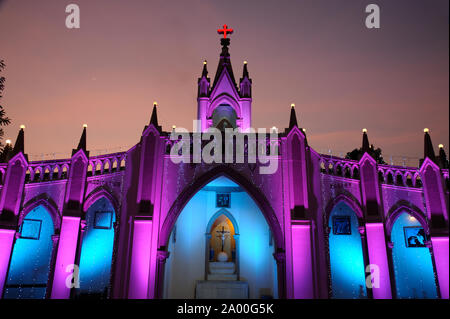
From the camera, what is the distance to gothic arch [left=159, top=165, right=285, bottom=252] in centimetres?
1592

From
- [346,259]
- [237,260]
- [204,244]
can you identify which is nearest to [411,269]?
[346,259]

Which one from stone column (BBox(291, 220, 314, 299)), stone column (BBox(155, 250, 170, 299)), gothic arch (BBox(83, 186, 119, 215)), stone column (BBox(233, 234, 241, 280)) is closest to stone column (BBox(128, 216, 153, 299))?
stone column (BBox(155, 250, 170, 299))

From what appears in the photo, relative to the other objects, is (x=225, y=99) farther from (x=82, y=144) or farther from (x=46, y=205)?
(x=46, y=205)

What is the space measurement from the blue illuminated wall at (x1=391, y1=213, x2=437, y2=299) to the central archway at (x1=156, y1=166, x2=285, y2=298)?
7.13 metres

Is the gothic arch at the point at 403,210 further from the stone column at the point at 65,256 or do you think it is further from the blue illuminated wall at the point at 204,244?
the stone column at the point at 65,256

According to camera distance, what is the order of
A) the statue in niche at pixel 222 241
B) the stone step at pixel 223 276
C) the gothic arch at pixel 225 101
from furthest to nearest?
1. the gothic arch at pixel 225 101
2. the statue in niche at pixel 222 241
3. the stone step at pixel 223 276

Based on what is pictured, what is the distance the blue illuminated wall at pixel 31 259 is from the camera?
18.2 m

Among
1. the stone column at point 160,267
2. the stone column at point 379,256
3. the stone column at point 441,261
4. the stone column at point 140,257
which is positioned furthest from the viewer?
the stone column at point 379,256

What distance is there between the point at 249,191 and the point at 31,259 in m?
11.6

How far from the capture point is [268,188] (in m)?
16.6

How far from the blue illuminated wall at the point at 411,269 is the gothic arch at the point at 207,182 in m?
7.45

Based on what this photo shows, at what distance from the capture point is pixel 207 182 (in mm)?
16531

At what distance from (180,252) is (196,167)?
16.8 feet

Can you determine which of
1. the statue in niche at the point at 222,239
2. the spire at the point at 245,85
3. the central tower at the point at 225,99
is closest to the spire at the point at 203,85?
the central tower at the point at 225,99
